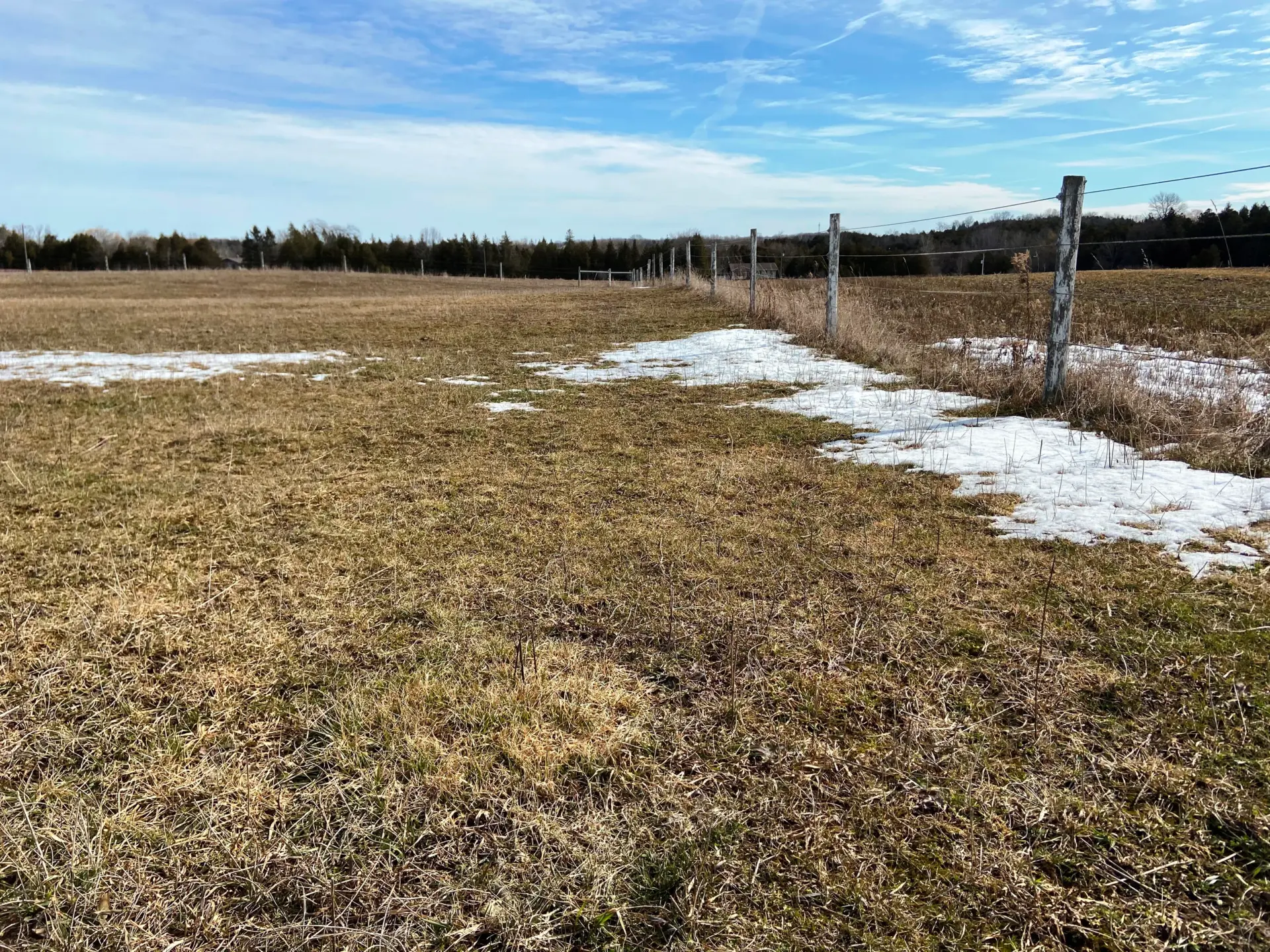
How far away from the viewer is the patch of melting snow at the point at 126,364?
353 inches

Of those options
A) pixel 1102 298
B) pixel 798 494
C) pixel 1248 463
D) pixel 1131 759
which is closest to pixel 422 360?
pixel 798 494

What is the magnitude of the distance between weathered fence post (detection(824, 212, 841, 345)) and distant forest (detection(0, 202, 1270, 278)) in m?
10.8

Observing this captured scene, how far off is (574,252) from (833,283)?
61.3 metres

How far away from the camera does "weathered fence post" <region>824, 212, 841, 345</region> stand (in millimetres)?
10031

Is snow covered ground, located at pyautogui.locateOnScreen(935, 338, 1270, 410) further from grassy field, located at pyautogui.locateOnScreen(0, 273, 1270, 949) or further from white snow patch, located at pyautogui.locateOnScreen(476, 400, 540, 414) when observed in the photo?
white snow patch, located at pyautogui.locateOnScreen(476, 400, 540, 414)

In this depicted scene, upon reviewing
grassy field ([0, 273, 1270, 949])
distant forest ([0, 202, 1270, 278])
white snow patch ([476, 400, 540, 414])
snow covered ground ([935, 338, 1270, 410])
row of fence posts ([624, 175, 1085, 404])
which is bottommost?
grassy field ([0, 273, 1270, 949])

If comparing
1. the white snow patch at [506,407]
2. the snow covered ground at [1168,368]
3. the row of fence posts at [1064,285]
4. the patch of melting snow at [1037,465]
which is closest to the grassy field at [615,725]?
the patch of melting snow at [1037,465]

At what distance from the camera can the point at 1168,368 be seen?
8.09 meters

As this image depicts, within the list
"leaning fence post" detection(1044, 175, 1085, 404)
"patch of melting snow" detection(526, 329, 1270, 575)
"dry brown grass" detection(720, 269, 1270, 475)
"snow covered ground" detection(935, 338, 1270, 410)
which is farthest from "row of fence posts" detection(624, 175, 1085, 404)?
"patch of melting snow" detection(526, 329, 1270, 575)

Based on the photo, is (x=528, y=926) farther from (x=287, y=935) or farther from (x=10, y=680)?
(x=10, y=680)

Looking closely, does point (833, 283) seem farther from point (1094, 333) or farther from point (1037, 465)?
point (1037, 465)

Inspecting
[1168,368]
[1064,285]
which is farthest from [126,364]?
[1168,368]

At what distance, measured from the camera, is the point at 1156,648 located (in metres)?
2.51

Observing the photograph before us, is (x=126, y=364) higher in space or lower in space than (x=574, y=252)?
lower
